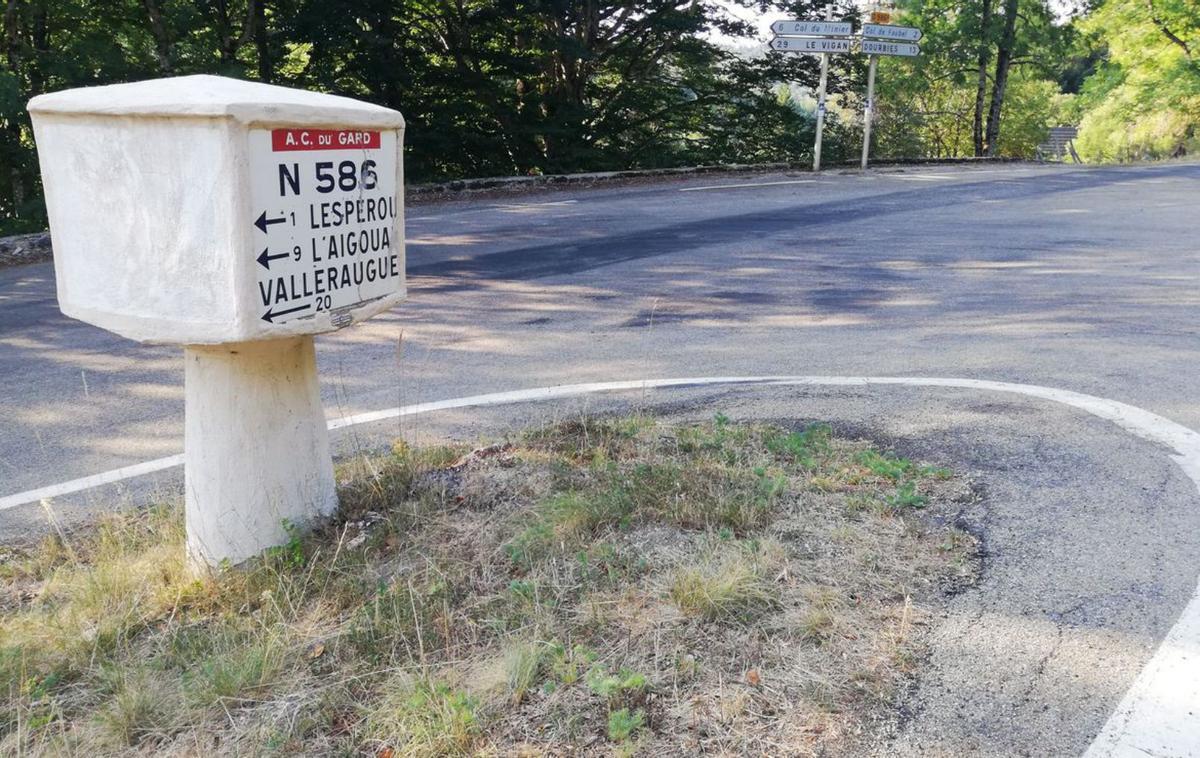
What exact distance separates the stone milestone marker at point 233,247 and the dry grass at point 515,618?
0.33m

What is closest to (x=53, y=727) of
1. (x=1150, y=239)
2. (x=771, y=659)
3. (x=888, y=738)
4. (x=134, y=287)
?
(x=134, y=287)

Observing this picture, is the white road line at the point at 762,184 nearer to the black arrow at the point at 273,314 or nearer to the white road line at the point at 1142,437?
the white road line at the point at 1142,437

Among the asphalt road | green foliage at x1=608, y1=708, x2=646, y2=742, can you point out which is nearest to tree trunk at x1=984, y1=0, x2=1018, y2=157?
the asphalt road

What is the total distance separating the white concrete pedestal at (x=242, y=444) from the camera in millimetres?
3172

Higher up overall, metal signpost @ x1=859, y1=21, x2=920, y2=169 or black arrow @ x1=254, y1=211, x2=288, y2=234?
metal signpost @ x1=859, y1=21, x2=920, y2=169

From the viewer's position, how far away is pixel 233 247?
2.74 m

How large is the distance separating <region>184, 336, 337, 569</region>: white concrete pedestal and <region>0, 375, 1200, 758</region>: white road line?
1.53 metres

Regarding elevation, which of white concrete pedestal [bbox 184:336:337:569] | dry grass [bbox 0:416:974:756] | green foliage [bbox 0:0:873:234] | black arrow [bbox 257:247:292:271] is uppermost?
green foliage [bbox 0:0:873:234]

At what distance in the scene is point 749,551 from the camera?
298 cm

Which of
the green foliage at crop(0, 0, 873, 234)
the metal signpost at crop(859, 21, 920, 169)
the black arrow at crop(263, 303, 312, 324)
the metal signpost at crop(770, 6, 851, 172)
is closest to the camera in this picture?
the black arrow at crop(263, 303, 312, 324)

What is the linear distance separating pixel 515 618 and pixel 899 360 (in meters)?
3.78

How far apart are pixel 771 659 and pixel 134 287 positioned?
89.2 inches

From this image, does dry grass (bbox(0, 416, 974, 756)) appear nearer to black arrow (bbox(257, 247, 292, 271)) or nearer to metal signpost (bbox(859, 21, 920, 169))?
black arrow (bbox(257, 247, 292, 271))

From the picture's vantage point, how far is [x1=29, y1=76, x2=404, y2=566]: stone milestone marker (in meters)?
2.73
